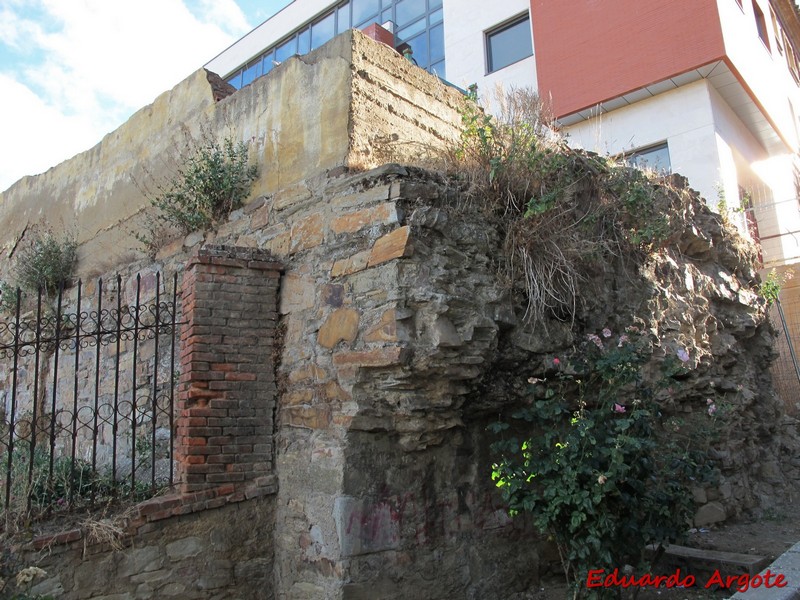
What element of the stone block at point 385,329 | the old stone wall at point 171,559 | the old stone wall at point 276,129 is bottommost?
the old stone wall at point 171,559

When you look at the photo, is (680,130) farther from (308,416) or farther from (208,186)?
(308,416)

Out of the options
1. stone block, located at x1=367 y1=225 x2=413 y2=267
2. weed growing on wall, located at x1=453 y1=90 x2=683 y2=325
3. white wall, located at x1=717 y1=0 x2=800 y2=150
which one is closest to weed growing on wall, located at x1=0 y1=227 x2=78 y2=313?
stone block, located at x1=367 y1=225 x2=413 y2=267

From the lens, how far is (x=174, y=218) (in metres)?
5.76

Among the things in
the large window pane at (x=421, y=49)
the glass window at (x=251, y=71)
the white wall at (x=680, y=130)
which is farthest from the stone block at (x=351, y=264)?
the glass window at (x=251, y=71)

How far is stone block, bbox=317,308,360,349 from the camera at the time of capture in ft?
13.0

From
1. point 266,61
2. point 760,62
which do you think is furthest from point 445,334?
point 266,61

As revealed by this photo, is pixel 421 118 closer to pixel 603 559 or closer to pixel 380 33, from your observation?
pixel 603 559

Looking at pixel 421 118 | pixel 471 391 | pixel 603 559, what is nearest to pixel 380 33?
pixel 421 118

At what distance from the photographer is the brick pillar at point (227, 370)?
4070 mm

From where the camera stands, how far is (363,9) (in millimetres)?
17219

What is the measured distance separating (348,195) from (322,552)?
7.31 feet

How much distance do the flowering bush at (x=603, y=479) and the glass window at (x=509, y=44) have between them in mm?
10194

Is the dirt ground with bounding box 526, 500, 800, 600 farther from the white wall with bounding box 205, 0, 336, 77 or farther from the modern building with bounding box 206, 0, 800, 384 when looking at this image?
the white wall with bounding box 205, 0, 336, 77

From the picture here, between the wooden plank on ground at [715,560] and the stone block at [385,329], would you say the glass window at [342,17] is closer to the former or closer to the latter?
the stone block at [385,329]
